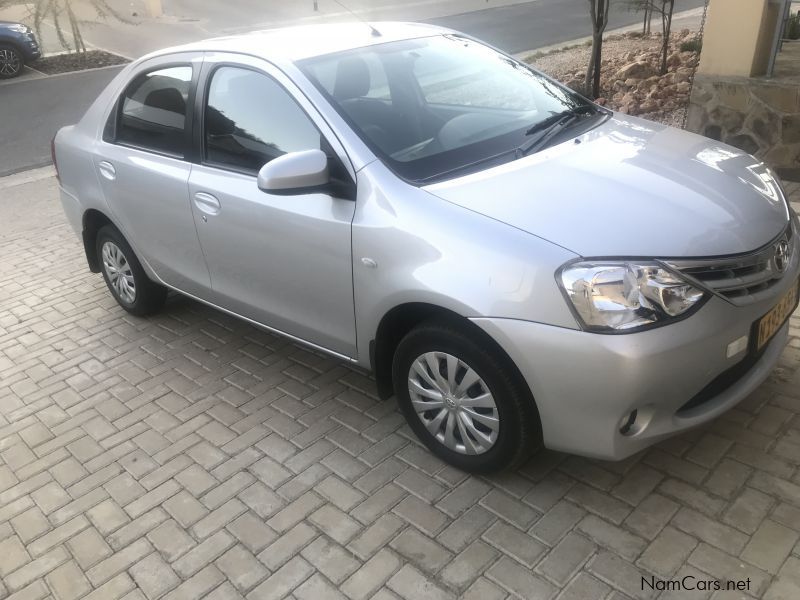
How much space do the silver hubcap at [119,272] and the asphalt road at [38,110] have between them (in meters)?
5.26

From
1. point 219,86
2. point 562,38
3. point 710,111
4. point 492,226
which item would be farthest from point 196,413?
point 562,38

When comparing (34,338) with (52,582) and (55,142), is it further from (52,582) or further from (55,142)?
(52,582)

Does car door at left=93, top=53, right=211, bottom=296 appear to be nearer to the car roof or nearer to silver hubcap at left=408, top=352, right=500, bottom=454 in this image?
the car roof

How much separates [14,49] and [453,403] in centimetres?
1617

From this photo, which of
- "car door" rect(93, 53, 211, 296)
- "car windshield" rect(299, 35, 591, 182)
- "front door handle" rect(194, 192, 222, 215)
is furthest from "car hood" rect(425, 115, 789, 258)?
"car door" rect(93, 53, 211, 296)

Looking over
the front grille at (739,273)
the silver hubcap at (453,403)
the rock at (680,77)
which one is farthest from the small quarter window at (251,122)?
the rock at (680,77)

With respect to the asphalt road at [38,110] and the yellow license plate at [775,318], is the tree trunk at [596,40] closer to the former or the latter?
the yellow license plate at [775,318]

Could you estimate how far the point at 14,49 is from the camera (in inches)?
604

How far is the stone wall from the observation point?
5.87 m

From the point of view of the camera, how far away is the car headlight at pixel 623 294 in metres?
2.43

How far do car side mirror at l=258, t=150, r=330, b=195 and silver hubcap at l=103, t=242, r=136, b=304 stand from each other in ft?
7.04

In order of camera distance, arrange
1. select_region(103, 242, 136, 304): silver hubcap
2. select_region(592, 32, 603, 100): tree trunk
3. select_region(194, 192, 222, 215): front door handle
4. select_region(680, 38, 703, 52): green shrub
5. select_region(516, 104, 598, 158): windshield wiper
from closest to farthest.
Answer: select_region(516, 104, 598, 158): windshield wiper, select_region(194, 192, 222, 215): front door handle, select_region(103, 242, 136, 304): silver hubcap, select_region(592, 32, 603, 100): tree trunk, select_region(680, 38, 703, 52): green shrub

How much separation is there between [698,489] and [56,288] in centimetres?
480

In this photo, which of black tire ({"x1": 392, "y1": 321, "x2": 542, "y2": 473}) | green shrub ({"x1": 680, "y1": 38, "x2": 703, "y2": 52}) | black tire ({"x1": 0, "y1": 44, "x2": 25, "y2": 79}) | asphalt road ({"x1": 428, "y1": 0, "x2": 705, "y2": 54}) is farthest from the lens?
asphalt road ({"x1": 428, "y1": 0, "x2": 705, "y2": 54})
